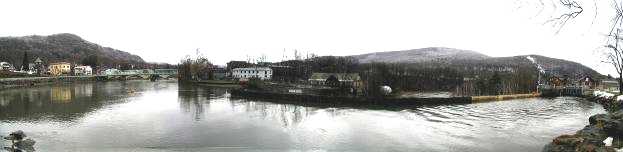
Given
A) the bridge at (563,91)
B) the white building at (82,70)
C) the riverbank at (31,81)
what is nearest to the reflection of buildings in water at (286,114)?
the bridge at (563,91)

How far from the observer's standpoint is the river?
1933 cm

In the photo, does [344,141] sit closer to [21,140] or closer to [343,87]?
[21,140]

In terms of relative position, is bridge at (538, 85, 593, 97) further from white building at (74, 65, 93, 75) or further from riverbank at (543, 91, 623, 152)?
white building at (74, 65, 93, 75)

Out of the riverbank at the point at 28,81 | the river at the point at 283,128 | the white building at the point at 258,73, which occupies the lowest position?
the river at the point at 283,128

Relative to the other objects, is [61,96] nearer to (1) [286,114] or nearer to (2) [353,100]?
(1) [286,114]

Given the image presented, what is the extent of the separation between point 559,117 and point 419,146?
1646 centimetres

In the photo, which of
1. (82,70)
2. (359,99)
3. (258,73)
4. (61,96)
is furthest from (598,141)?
(82,70)

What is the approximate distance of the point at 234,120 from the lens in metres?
28.1

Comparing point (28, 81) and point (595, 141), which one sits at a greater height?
point (28, 81)

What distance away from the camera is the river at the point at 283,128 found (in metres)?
19.3

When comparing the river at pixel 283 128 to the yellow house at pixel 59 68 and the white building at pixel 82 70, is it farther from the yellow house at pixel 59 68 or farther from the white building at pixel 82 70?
the white building at pixel 82 70

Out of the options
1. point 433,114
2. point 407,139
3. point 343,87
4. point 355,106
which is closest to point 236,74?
point 343,87

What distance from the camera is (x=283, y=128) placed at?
24828mm

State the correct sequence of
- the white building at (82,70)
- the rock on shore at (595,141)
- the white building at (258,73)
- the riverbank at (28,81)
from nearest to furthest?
1. the rock on shore at (595,141)
2. the riverbank at (28,81)
3. the white building at (258,73)
4. the white building at (82,70)
